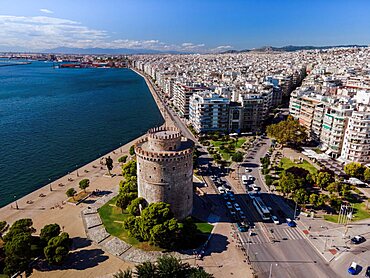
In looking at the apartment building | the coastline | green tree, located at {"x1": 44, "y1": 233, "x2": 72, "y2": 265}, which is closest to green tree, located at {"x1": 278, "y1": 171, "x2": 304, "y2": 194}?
green tree, located at {"x1": 44, "y1": 233, "x2": 72, "y2": 265}

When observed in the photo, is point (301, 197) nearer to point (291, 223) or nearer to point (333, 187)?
point (291, 223)

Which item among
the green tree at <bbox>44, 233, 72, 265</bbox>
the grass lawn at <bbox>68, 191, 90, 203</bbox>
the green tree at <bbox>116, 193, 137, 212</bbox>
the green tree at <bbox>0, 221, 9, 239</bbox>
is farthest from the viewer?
the grass lawn at <bbox>68, 191, 90, 203</bbox>

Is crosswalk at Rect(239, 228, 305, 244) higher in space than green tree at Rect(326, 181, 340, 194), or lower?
lower

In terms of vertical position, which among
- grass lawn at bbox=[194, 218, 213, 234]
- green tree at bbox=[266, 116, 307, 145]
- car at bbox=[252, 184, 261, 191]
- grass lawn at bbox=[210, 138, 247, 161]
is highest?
green tree at bbox=[266, 116, 307, 145]

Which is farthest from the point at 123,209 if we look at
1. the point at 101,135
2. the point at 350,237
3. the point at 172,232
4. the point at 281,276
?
the point at 101,135

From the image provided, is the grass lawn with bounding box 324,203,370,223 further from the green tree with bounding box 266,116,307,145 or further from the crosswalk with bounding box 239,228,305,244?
the green tree with bounding box 266,116,307,145

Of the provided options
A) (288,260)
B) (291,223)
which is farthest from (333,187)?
(288,260)

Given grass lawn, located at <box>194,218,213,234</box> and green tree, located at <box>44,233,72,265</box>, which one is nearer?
green tree, located at <box>44,233,72,265</box>
